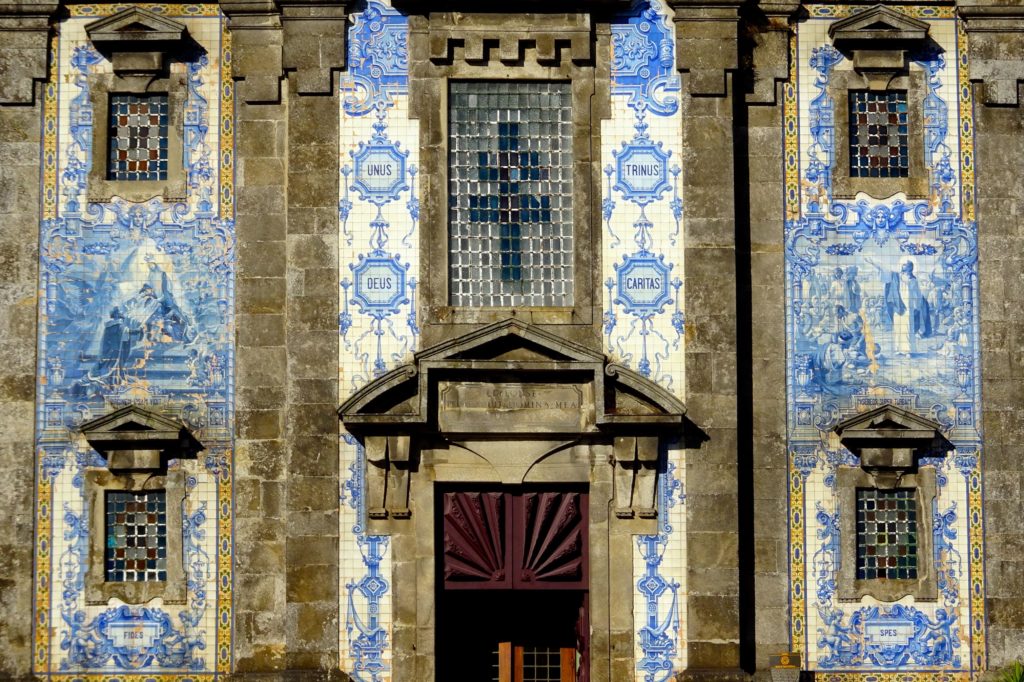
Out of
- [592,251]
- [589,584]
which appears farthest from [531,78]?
[589,584]

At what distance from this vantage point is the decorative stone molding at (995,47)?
22828 mm

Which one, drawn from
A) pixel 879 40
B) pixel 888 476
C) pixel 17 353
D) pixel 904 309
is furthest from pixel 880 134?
pixel 17 353

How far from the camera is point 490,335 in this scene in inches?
857

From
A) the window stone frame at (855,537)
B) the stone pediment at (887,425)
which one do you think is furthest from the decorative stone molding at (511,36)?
the window stone frame at (855,537)

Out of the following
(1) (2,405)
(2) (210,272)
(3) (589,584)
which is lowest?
(3) (589,584)

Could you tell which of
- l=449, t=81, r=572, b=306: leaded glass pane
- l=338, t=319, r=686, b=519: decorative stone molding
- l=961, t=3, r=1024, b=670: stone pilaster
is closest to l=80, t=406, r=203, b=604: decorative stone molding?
l=338, t=319, r=686, b=519: decorative stone molding

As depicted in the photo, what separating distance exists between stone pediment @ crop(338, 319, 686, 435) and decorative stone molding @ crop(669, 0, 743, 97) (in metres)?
3.52

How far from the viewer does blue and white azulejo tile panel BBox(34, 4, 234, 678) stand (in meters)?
22.1

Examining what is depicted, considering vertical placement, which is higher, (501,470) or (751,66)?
(751,66)

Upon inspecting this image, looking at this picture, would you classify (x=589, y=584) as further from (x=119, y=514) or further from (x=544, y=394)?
(x=119, y=514)

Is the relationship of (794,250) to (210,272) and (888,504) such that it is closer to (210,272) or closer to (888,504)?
(888,504)

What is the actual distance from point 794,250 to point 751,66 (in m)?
2.27

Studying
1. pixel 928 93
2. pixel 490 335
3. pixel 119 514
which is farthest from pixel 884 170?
pixel 119 514

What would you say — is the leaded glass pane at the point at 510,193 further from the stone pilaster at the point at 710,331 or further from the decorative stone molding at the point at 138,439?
the decorative stone molding at the point at 138,439
